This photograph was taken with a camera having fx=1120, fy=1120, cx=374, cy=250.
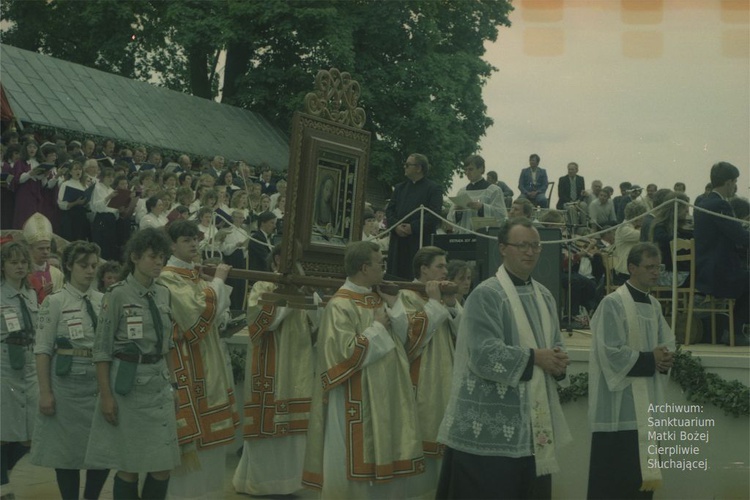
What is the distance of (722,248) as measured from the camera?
9734mm

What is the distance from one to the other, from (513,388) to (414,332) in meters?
2.00

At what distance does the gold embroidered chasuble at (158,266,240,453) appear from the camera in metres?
7.78

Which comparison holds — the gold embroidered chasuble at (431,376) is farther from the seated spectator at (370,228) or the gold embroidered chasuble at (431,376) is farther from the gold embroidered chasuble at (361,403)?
the seated spectator at (370,228)

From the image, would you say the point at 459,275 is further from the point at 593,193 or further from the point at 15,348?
the point at 593,193

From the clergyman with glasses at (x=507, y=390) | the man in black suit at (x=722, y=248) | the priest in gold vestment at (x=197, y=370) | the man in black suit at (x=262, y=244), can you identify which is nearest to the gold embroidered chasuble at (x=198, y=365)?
the priest in gold vestment at (x=197, y=370)

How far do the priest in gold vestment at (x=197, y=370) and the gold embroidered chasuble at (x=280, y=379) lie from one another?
2.73ft

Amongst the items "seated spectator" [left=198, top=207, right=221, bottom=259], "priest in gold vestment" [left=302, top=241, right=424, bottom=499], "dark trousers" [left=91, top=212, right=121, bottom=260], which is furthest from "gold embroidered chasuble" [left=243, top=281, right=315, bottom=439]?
"dark trousers" [left=91, top=212, right=121, bottom=260]

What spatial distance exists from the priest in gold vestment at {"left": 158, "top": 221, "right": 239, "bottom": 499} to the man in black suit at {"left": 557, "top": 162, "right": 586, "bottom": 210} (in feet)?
41.5

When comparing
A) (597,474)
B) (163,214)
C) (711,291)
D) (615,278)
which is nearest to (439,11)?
(163,214)

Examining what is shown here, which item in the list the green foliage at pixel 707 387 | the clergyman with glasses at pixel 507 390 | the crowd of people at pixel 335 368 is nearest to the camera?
the clergyman with glasses at pixel 507 390

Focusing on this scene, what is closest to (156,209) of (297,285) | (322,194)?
(322,194)

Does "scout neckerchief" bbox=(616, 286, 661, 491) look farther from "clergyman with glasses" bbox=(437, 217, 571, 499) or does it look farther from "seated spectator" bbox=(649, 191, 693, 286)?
"seated spectator" bbox=(649, 191, 693, 286)

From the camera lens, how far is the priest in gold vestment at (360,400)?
7.36 meters

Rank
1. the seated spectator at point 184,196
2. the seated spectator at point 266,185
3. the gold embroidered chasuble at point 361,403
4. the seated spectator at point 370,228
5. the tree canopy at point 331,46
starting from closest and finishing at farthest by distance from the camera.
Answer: the gold embroidered chasuble at point 361,403 → the seated spectator at point 370,228 → the seated spectator at point 184,196 → the seated spectator at point 266,185 → the tree canopy at point 331,46
